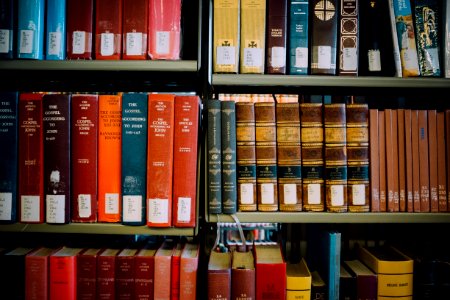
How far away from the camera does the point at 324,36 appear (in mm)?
998

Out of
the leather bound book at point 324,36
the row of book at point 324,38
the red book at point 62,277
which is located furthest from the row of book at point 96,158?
the leather bound book at point 324,36

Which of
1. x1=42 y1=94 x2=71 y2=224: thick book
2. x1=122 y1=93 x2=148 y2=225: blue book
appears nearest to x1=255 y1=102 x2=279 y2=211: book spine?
x1=122 y1=93 x2=148 y2=225: blue book

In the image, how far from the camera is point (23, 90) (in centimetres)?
133

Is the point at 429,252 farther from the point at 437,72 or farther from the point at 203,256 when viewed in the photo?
the point at 203,256

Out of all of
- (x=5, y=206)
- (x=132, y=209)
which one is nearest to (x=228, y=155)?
(x=132, y=209)

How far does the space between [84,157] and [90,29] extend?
367 mm

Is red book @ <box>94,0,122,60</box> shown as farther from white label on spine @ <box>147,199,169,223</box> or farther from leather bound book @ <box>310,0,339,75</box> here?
leather bound book @ <box>310,0,339,75</box>

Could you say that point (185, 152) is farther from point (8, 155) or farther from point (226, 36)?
point (8, 155)

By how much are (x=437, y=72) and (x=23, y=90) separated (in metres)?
1.44

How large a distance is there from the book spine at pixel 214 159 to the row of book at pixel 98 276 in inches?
6.5

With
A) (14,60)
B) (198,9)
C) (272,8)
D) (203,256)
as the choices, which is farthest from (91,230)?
(272,8)

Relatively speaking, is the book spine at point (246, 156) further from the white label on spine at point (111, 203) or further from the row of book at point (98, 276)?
the white label on spine at point (111, 203)

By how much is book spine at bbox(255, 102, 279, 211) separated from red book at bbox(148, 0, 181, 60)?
0.30 m

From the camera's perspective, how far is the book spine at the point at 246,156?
1.00 m
